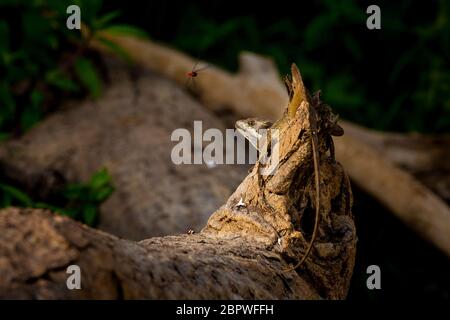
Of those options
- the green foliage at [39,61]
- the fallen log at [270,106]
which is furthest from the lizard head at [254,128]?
the green foliage at [39,61]

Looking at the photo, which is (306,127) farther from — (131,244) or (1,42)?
(1,42)

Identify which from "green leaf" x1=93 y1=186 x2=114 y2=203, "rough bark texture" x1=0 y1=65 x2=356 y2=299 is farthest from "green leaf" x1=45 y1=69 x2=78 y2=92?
"rough bark texture" x1=0 y1=65 x2=356 y2=299

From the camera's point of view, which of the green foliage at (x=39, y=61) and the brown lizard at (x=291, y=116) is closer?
the brown lizard at (x=291, y=116)

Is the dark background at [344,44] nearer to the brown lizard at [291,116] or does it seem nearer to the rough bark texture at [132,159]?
the rough bark texture at [132,159]

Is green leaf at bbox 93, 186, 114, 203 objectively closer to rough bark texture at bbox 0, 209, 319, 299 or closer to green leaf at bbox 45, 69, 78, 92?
green leaf at bbox 45, 69, 78, 92

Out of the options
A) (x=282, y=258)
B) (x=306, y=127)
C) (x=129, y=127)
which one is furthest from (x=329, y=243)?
(x=129, y=127)

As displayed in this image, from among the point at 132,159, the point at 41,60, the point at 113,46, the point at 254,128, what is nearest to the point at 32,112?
the point at 41,60

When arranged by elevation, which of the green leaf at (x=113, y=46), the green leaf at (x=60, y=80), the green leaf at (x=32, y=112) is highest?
the green leaf at (x=113, y=46)

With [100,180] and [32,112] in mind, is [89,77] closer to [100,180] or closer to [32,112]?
[32,112]
